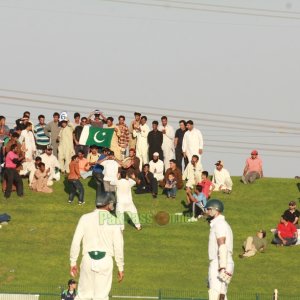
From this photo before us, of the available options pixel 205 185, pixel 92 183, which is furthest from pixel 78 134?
pixel 205 185

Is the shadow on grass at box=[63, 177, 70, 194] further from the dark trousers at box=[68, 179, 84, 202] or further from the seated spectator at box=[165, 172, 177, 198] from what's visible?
the seated spectator at box=[165, 172, 177, 198]

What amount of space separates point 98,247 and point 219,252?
6.02 feet

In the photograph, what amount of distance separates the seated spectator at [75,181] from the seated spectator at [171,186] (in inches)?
109

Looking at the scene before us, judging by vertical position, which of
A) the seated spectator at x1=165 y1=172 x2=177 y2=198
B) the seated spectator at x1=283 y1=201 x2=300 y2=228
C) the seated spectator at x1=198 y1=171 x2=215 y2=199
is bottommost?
the seated spectator at x1=283 y1=201 x2=300 y2=228

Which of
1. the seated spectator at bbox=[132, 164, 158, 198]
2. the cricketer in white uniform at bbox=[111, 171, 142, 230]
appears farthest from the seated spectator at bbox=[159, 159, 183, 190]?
the cricketer in white uniform at bbox=[111, 171, 142, 230]

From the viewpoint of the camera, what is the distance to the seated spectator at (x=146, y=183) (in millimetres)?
39356

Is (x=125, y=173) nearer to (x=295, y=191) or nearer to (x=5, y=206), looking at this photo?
(x=5, y=206)

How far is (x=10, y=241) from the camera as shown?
3756 centimetres

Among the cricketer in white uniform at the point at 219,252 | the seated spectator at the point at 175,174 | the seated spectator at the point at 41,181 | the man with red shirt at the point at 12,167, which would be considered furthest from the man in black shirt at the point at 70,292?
the seated spectator at the point at 41,181

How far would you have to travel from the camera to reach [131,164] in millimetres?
39375

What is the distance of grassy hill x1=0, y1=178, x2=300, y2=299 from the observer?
34312mm

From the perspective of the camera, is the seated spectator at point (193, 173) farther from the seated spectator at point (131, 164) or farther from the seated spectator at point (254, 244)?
the seated spectator at point (254, 244)

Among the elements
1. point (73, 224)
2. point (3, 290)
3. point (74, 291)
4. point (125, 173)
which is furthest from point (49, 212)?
point (74, 291)

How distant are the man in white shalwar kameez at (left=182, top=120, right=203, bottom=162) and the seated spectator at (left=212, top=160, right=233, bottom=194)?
89 cm
